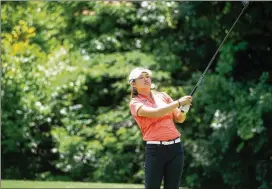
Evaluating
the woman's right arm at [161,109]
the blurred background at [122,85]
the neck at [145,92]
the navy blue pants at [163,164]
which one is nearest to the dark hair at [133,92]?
the neck at [145,92]

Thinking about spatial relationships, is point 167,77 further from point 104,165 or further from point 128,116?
point 104,165

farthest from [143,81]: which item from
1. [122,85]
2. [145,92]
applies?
[122,85]

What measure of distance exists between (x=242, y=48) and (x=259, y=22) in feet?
1.59

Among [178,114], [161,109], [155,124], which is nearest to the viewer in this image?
[161,109]

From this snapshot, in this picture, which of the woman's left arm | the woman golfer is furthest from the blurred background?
the woman golfer

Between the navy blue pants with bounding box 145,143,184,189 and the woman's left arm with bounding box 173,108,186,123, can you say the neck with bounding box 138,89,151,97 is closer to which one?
the woman's left arm with bounding box 173,108,186,123

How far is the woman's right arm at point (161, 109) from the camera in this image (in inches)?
137

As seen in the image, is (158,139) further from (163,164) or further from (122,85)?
(122,85)

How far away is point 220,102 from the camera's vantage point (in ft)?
30.6

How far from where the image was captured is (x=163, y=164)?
3.59m

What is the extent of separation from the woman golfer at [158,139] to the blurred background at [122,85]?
5.19 m

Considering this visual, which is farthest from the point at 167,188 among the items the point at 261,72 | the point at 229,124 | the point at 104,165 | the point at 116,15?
the point at 116,15

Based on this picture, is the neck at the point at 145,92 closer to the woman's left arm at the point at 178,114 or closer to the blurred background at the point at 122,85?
the woman's left arm at the point at 178,114

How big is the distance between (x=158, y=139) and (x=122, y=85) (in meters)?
7.57
